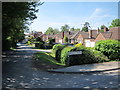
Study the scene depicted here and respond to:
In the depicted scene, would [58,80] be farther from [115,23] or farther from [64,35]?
[115,23]

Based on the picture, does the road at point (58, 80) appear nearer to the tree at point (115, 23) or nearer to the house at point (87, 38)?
the house at point (87, 38)

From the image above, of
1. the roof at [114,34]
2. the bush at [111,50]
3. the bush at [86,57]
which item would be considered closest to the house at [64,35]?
the roof at [114,34]

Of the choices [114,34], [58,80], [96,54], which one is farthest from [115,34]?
[58,80]

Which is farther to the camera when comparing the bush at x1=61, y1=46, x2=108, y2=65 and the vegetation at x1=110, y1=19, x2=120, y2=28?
the vegetation at x1=110, y1=19, x2=120, y2=28

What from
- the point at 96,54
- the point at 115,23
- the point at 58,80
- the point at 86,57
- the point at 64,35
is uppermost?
the point at 115,23

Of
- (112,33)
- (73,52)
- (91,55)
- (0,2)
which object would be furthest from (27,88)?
(112,33)

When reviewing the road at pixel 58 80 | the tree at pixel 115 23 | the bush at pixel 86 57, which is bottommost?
the road at pixel 58 80

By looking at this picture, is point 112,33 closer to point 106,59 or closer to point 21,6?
point 106,59

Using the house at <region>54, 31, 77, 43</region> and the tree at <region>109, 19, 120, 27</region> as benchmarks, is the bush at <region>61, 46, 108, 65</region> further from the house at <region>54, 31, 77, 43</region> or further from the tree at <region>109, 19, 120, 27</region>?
the tree at <region>109, 19, 120, 27</region>

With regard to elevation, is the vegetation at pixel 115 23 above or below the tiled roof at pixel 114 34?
above

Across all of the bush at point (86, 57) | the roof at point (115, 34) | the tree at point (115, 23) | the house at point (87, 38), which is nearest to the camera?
the bush at point (86, 57)

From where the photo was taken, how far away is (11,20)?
10.2 m

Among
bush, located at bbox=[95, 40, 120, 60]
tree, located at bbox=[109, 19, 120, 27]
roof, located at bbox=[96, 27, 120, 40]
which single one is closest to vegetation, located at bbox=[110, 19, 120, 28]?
tree, located at bbox=[109, 19, 120, 27]

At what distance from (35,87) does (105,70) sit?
597cm
